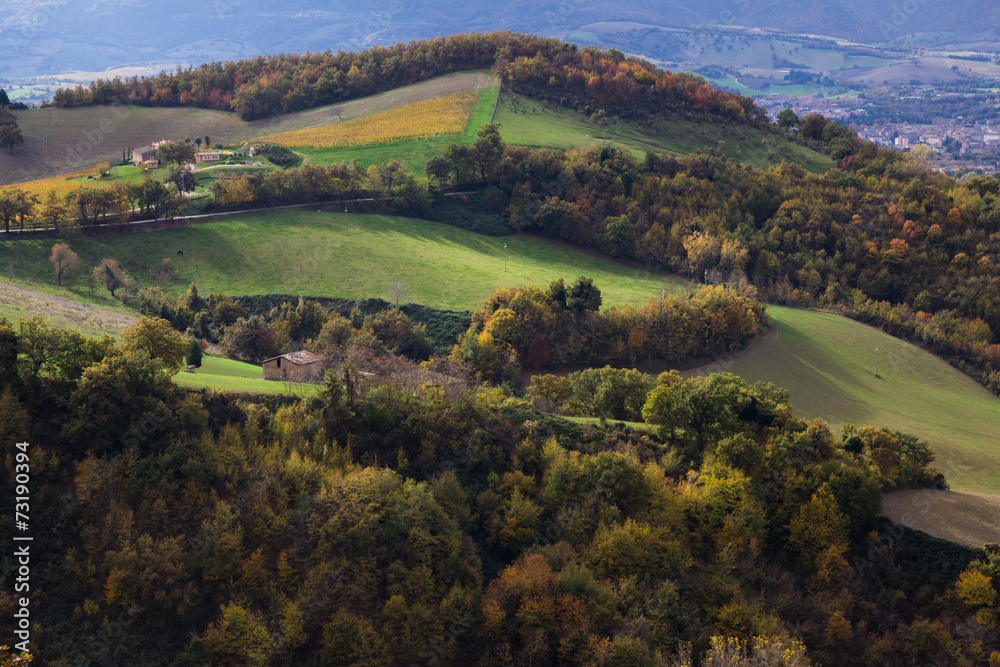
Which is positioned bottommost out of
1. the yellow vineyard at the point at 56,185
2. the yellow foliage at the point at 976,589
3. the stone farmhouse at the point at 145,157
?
the yellow foliage at the point at 976,589

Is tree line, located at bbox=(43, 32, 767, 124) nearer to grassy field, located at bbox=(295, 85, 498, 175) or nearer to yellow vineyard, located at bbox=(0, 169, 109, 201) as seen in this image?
grassy field, located at bbox=(295, 85, 498, 175)

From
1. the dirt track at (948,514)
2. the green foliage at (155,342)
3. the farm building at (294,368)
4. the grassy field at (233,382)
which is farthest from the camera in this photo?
the farm building at (294,368)

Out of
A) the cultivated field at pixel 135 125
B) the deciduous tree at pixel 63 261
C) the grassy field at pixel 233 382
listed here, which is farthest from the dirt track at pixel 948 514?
the cultivated field at pixel 135 125

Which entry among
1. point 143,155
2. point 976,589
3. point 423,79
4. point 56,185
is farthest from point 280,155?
point 976,589

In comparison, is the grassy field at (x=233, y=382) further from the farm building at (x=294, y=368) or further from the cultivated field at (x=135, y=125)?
the cultivated field at (x=135, y=125)

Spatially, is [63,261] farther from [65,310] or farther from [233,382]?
[233,382]

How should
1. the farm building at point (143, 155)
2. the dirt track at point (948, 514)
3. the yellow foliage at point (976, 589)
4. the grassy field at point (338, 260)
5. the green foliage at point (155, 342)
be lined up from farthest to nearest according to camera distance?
the farm building at point (143, 155)
the grassy field at point (338, 260)
the green foliage at point (155, 342)
the dirt track at point (948, 514)
the yellow foliage at point (976, 589)

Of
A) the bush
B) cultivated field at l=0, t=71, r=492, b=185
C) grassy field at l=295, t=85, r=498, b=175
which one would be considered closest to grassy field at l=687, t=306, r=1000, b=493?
grassy field at l=295, t=85, r=498, b=175

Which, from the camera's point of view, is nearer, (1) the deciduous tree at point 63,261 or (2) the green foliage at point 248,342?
(2) the green foliage at point 248,342
